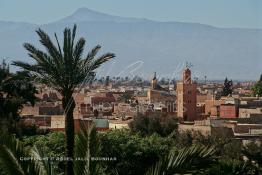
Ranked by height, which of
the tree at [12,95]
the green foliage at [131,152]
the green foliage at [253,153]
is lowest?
the green foliage at [253,153]

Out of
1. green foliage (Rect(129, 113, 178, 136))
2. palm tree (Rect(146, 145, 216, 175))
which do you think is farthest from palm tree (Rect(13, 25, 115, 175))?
green foliage (Rect(129, 113, 178, 136))

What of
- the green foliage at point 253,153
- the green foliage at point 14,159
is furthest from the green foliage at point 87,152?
the green foliage at point 253,153

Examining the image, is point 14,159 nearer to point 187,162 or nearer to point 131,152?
point 187,162

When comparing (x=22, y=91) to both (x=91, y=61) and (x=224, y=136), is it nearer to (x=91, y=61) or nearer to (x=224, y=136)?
(x=224, y=136)

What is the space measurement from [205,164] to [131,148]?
38.4 feet

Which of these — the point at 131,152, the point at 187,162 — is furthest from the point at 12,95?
the point at 187,162

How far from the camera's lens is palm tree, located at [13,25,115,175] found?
9.48 m

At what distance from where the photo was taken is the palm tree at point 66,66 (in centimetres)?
948

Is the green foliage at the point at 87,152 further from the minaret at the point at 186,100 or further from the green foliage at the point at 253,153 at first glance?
the minaret at the point at 186,100

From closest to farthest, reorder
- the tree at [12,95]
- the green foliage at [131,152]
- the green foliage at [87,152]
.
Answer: the green foliage at [87,152] < the green foliage at [131,152] < the tree at [12,95]

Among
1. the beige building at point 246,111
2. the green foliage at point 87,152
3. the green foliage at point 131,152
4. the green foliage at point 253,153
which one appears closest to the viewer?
the green foliage at point 87,152

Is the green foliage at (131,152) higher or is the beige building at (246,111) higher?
the beige building at (246,111)

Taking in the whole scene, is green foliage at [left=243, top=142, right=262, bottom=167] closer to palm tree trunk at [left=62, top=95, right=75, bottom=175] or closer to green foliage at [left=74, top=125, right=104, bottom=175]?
palm tree trunk at [left=62, top=95, right=75, bottom=175]

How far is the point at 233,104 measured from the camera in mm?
53562
